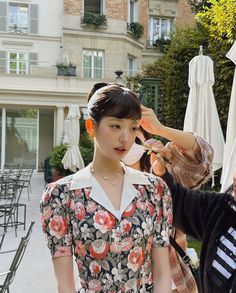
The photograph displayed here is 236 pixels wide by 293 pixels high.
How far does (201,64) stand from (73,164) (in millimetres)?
7673

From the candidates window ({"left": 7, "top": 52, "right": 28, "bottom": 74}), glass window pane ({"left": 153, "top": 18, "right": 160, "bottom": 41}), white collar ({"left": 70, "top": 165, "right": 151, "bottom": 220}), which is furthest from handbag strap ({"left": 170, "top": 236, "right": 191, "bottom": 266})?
glass window pane ({"left": 153, "top": 18, "right": 160, "bottom": 41})

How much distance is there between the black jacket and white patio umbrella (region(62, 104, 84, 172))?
10871 millimetres

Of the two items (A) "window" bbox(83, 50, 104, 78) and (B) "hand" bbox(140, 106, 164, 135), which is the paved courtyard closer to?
(B) "hand" bbox(140, 106, 164, 135)

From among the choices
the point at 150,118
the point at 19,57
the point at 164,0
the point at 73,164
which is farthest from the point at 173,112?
the point at 164,0

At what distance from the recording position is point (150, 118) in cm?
171

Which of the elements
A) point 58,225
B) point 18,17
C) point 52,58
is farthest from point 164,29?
point 58,225

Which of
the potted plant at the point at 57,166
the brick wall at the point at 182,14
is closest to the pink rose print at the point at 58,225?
the potted plant at the point at 57,166

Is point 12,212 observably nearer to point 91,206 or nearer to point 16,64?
point 91,206

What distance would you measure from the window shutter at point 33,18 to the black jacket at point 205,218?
19.8m

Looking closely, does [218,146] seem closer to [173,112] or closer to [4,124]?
[173,112]

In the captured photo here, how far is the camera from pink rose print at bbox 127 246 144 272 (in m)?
1.30

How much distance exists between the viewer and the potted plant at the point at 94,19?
2039cm

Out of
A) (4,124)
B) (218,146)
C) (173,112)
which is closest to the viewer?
(218,146)

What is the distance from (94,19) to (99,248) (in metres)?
20.3
